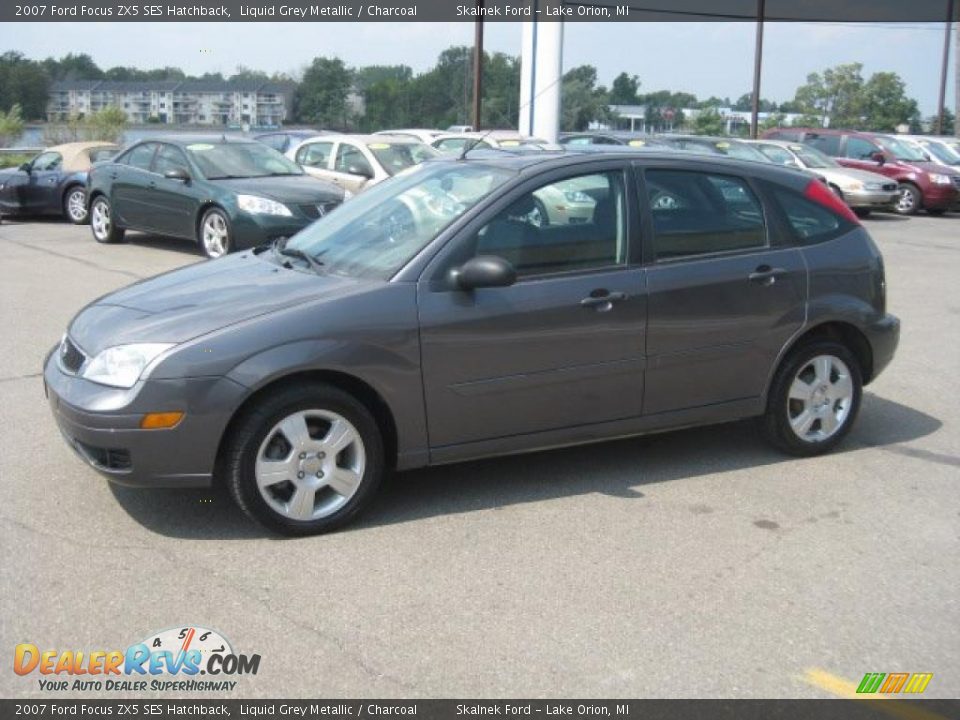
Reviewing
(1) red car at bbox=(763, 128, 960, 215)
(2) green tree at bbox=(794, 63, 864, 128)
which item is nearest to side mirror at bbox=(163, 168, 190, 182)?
(1) red car at bbox=(763, 128, 960, 215)

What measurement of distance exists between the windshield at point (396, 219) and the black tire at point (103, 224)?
380 inches

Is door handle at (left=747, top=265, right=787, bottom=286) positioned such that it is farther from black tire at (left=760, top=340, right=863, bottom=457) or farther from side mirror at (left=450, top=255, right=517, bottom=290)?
side mirror at (left=450, top=255, right=517, bottom=290)

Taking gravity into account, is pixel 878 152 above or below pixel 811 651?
above

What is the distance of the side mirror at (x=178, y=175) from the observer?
12273 mm

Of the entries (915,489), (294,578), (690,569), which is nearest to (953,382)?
(915,489)

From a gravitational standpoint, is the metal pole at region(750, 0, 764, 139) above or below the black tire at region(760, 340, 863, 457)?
above

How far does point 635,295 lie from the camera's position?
4.96 meters

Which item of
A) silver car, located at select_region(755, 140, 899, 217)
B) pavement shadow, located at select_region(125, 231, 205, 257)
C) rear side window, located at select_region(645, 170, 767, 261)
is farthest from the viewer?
silver car, located at select_region(755, 140, 899, 217)

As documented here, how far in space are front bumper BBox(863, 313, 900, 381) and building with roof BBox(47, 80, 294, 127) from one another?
65.2ft

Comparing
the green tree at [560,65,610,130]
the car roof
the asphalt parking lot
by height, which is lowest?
the asphalt parking lot

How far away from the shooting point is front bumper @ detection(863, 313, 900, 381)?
5676 mm
